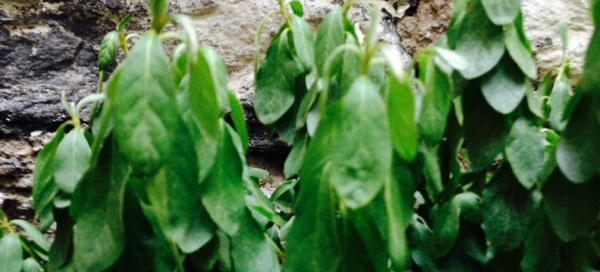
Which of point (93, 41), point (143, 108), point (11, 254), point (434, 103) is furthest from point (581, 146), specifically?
point (93, 41)

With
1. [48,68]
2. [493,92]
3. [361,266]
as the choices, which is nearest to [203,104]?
[361,266]

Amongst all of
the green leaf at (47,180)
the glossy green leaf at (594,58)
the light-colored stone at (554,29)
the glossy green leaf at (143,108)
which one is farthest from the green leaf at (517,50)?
the light-colored stone at (554,29)

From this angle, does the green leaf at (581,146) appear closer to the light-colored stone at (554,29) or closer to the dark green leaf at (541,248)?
the dark green leaf at (541,248)

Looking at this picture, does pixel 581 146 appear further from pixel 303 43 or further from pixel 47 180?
pixel 47 180

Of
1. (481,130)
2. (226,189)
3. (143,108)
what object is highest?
(143,108)

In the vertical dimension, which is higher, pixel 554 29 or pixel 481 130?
pixel 481 130

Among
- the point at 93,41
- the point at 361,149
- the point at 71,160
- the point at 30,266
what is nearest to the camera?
the point at 361,149
